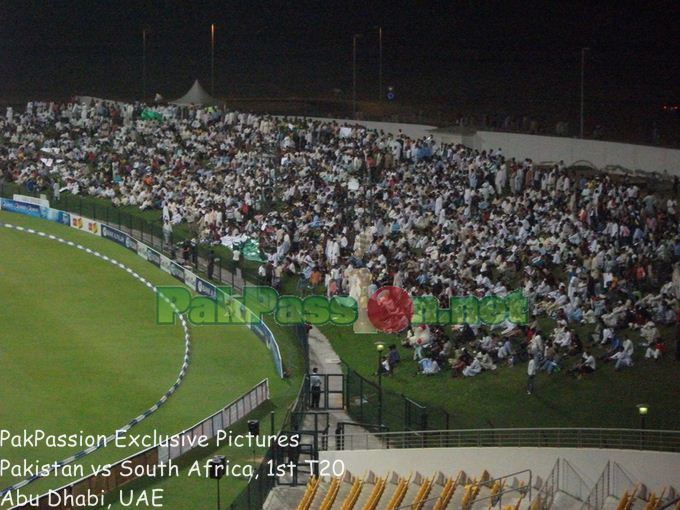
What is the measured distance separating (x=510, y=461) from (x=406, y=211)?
17277mm

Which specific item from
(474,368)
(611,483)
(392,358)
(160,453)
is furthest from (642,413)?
(160,453)

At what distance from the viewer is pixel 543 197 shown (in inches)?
1421

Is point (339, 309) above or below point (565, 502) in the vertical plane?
above

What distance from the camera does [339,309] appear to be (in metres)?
35.3

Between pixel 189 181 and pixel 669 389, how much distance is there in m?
25.8

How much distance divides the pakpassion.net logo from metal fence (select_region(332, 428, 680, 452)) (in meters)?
4.98

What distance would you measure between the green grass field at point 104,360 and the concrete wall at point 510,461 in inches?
106

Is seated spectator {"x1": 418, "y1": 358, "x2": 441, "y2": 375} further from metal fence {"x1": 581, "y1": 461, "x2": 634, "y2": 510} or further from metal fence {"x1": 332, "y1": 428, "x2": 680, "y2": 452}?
metal fence {"x1": 581, "y1": 461, "x2": 634, "y2": 510}

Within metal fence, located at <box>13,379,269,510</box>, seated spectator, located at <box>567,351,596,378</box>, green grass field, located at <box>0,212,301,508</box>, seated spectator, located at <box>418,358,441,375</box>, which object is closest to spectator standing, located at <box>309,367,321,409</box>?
green grass field, located at <box>0,212,301,508</box>

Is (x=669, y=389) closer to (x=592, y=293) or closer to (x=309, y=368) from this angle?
(x=592, y=293)

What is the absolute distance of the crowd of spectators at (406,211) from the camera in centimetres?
2927

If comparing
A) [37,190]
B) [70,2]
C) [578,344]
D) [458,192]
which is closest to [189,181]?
[37,190]

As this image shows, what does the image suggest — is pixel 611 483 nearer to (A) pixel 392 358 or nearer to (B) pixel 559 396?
(B) pixel 559 396

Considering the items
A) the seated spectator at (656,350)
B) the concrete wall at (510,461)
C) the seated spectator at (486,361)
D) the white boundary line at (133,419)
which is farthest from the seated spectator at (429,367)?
the concrete wall at (510,461)
